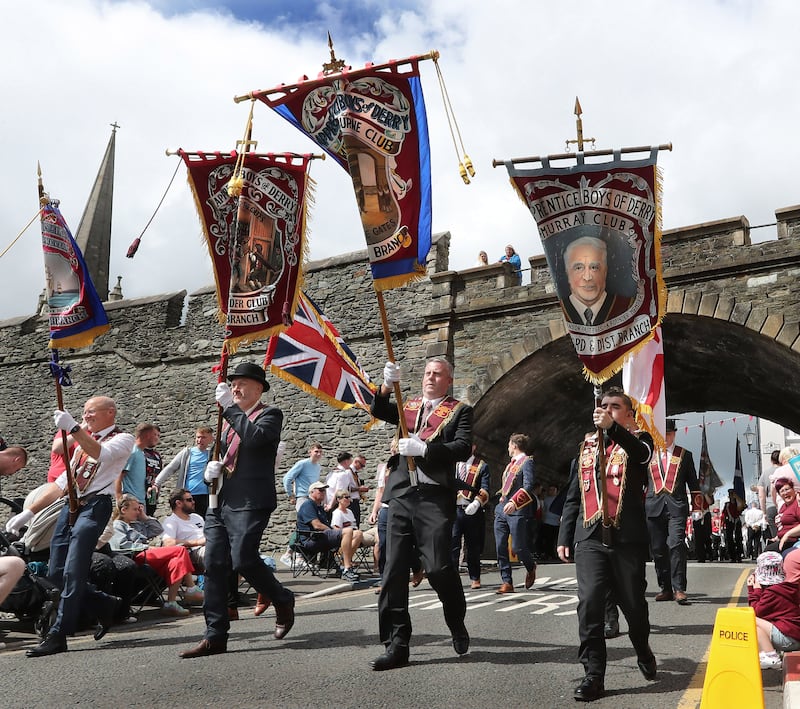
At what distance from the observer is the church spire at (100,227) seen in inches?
1590

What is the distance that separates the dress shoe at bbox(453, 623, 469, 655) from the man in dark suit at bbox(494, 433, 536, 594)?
165 inches

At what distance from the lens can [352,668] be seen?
4.77 m

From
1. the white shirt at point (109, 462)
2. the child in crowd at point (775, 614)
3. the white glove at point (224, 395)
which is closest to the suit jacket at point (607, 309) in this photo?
the child in crowd at point (775, 614)

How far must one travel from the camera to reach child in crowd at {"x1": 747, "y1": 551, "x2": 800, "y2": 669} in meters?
4.67

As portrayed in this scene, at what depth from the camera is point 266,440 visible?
546 centimetres

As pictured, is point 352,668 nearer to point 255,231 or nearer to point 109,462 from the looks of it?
point 109,462

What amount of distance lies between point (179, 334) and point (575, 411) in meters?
9.50

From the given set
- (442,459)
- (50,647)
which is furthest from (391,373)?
(50,647)

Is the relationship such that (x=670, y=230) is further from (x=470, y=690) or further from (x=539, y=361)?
(x=470, y=690)

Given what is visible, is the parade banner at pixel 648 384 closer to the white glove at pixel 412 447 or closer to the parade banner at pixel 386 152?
the parade banner at pixel 386 152

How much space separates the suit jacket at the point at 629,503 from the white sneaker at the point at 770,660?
0.87 metres

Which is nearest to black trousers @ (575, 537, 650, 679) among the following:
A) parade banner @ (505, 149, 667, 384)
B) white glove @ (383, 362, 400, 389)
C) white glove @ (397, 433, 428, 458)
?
white glove @ (397, 433, 428, 458)

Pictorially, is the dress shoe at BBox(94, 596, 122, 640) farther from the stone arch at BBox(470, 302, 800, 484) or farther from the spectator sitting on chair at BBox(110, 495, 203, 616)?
the stone arch at BBox(470, 302, 800, 484)

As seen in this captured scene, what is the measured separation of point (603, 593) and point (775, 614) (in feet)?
3.62
